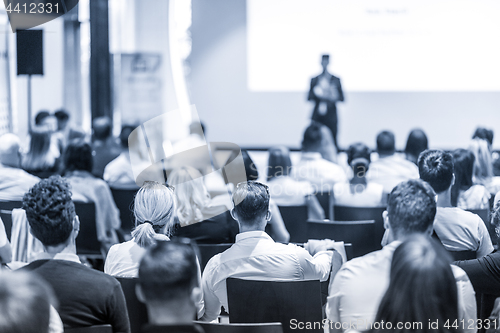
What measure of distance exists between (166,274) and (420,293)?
0.68 m

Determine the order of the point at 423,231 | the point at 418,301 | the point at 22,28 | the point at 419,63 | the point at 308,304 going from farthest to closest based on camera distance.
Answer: the point at 419,63, the point at 22,28, the point at 308,304, the point at 423,231, the point at 418,301

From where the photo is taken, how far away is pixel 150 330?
1324 mm

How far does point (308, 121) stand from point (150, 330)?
6958 millimetres

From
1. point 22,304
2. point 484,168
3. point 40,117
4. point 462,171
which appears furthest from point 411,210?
point 40,117

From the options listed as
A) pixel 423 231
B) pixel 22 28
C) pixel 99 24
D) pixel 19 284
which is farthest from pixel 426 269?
pixel 99 24

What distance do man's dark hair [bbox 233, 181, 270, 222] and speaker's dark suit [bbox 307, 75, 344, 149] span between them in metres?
5.38

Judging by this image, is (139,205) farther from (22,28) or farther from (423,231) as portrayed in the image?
(22,28)

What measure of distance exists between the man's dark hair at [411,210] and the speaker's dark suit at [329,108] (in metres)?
5.79

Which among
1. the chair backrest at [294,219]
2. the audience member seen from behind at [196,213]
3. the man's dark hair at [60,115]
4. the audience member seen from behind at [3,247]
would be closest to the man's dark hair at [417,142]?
the chair backrest at [294,219]

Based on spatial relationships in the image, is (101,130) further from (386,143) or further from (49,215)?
(49,215)

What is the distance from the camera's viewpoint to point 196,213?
128 inches

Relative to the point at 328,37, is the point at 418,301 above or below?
below

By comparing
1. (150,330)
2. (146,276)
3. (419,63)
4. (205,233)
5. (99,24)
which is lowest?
(205,233)

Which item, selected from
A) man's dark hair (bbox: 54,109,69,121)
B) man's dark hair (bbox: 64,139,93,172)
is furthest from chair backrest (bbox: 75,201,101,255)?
man's dark hair (bbox: 54,109,69,121)
